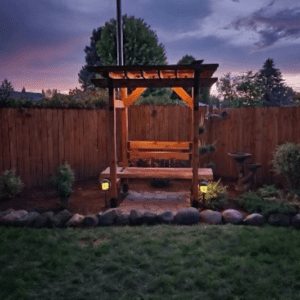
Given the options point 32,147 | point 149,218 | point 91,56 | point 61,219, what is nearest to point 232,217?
point 149,218

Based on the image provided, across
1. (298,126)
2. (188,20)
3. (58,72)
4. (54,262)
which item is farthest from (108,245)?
(58,72)

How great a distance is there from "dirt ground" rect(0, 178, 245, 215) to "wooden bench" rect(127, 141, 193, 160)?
0.89 meters

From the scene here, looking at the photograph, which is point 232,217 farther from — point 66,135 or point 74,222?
point 66,135

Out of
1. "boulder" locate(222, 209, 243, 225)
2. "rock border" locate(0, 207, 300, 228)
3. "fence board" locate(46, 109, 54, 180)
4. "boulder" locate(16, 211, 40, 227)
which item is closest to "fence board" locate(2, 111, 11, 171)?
"fence board" locate(46, 109, 54, 180)

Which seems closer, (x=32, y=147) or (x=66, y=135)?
(x=32, y=147)

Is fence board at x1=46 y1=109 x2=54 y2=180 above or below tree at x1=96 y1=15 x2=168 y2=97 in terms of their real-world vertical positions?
below

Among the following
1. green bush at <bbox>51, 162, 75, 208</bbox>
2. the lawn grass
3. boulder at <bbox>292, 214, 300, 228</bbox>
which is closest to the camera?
the lawn grass

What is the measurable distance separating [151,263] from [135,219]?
5.30ft

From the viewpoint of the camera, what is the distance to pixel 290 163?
6.81m

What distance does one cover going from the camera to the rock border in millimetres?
5262

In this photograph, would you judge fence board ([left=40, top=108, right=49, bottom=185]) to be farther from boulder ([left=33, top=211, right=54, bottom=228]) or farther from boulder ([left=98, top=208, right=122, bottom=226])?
boulder ([left=98, top=208, right=122, bottom=226])

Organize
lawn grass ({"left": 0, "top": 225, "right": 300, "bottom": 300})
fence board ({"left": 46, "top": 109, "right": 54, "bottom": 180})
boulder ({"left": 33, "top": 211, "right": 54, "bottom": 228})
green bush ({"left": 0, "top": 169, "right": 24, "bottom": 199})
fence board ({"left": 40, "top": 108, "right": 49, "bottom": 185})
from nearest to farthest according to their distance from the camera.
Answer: lawn grass ({"left": 0, "top": 225, "right": 300, "bottom": 300})
boulder ({"left": 33, "top": 211, "right": 54, "bottom": 228})
green bush ({"left": 0, "top": 169, "right": 24, "bottom": 199})
fence board ({"left": 40, "top": 108, "right": 49, "bottom": 185})
fence board ({"left": 46, "top": 109, "right": 54, "bottom": 180})

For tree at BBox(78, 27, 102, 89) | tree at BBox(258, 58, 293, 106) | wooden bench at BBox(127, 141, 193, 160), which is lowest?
wooden bench at BBox(127, 141, 193, 160)

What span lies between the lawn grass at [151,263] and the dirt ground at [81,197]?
1.27m
